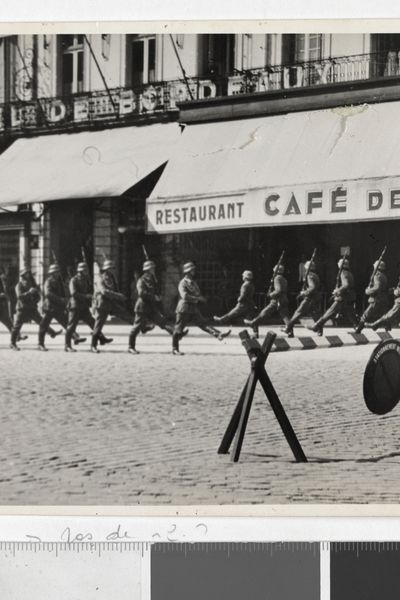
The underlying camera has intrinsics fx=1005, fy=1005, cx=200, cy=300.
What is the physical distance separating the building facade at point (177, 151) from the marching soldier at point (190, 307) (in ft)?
0.21

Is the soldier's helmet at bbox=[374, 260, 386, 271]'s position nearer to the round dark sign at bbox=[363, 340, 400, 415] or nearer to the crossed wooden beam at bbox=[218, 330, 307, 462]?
the round dark sign at bbox=[363, 340, 400, 415]

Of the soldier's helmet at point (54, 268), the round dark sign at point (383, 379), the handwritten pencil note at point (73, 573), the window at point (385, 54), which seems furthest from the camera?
the soldier's helmet at point (54, 268)

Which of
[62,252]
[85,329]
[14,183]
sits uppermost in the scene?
[14,183]

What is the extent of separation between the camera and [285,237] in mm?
6969

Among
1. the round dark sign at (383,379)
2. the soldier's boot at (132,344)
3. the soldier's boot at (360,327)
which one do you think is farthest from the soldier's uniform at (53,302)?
the round dark sign at (383,379)

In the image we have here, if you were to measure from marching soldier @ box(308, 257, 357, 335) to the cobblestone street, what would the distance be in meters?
0.26

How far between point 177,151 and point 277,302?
126 cm

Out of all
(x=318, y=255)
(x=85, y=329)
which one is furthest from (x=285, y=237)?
(x=85, y=329)

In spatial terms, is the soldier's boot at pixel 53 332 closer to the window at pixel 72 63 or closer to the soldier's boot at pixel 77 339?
Answer: the soldier's boot at pixel 77 339

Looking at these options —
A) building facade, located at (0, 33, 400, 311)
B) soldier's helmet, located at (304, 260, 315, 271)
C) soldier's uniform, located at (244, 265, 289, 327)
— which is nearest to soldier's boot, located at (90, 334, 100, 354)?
building facade, located at (0, 33, 400, 311)

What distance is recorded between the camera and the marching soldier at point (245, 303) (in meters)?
6.86

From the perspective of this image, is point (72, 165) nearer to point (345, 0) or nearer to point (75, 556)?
point (345, 0)

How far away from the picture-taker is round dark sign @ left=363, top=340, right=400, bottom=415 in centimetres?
659

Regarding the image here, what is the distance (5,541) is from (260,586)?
5.26 ft
